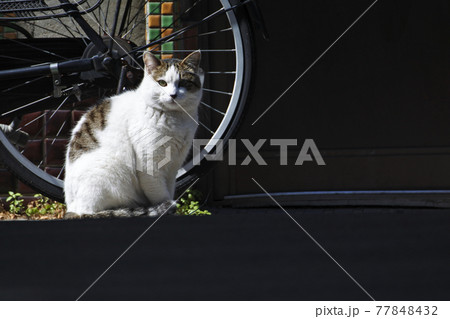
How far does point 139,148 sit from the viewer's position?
214cm

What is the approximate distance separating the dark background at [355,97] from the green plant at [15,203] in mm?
887

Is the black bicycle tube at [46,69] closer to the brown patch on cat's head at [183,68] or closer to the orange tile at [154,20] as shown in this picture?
the brown patch on cat's head at [183,68]

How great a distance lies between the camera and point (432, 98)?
289 centimetres

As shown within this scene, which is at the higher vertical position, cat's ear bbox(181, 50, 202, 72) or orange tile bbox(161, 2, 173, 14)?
orange tile bbox(161, 2, 173, 14)

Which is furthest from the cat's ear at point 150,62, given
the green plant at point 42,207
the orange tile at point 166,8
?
the green plant at point 42,207

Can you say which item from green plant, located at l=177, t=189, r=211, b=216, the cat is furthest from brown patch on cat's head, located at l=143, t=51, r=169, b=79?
green plant, located at l=177, t=189, r=211, b=216

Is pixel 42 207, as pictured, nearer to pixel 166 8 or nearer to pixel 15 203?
pixel 15 203

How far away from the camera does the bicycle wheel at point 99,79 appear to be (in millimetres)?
2115

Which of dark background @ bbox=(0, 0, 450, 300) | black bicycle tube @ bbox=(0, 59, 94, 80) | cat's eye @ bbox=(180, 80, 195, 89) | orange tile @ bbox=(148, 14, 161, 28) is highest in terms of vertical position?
orange tile @ bbox=(148, 14, 161, 28)

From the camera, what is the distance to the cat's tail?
2.13 metres

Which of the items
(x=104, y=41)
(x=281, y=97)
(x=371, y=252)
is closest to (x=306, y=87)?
(x=281, y=97)

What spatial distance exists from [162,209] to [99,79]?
49 cm

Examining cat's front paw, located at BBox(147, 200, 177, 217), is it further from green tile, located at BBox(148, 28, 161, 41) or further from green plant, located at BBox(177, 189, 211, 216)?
green tile, located at BBox(148, 28, 161, 41)

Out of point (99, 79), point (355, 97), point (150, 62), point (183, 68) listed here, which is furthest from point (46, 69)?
point (355, 97)
